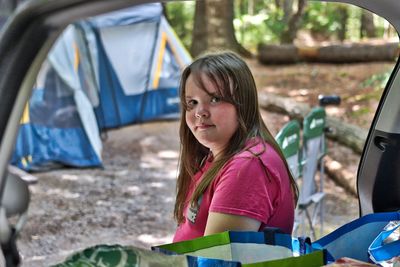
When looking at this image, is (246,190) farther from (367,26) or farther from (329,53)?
(367,26)

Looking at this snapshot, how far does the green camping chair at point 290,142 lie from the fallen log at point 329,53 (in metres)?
10.6

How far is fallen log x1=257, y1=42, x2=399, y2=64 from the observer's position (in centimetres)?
1519

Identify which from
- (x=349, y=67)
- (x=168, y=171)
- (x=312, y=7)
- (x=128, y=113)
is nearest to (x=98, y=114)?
(x=128, y=113)

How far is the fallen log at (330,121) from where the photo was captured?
9250mm

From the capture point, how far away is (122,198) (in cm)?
805

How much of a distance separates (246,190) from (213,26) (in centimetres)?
1249

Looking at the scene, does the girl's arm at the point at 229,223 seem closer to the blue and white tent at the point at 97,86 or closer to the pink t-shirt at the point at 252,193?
the pink t-shirt at the point at 252,193

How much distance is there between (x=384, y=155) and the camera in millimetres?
2576

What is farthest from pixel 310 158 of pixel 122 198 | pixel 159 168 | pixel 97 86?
pixel 97 86

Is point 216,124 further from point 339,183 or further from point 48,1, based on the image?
point 339,183

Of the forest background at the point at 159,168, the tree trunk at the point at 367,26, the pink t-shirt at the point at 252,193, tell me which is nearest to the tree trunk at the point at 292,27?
the forest background at the point at 159,168

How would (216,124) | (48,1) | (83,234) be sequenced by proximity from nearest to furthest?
(48,1) < (216,124) < (83,234)

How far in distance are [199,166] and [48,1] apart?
3.52ft

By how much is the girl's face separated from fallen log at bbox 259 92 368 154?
529 centimetres
